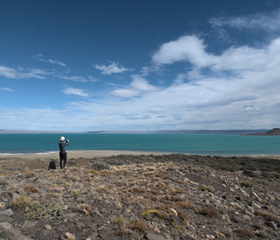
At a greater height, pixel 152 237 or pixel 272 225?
pixel 152 237

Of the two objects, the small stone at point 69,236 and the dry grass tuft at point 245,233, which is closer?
the small stone at point 69,236

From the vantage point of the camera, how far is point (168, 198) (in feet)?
34.9

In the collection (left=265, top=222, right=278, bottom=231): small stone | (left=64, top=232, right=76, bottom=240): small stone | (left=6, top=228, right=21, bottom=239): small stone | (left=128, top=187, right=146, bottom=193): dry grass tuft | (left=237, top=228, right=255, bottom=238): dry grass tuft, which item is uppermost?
(left=6, top=228, right=21, bottom=239): small stone

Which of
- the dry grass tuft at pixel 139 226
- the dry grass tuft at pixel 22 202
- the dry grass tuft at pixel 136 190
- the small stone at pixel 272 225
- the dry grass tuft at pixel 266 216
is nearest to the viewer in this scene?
the dry grass tuft at pixel 139 226

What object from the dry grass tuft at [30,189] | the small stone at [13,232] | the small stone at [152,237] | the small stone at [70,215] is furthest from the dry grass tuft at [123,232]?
the dry grass tuft at [30,189]

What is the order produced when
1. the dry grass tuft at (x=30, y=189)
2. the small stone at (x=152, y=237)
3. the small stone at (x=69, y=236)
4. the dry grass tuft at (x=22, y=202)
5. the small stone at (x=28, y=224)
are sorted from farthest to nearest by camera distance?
the dry grass tuft at (x=30, y=189) → the dry grass tuft at (x=22, y=202) → the small stone at (x=152, y=237) → the small stone at (x=28, y=224) → the small stone at (x=69, y=236)

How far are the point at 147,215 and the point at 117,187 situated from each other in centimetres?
402

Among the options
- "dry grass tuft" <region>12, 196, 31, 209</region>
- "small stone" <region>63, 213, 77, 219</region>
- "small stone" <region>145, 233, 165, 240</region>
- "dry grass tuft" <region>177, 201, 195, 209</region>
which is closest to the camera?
"small stone" <region>145, 233, 165, 240</region>

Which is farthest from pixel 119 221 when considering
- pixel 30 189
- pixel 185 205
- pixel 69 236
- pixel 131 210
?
pixel 30 189

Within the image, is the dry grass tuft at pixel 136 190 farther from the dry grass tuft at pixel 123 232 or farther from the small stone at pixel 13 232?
the small stone at pixel 13 232

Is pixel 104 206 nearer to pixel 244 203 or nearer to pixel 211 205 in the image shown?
pixel 211 205

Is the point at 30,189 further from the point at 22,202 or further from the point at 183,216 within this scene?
the point at 183,216

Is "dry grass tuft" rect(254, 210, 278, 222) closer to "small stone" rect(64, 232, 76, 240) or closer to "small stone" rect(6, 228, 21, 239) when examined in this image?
"small stone" rect(64, 232, 76, 240)

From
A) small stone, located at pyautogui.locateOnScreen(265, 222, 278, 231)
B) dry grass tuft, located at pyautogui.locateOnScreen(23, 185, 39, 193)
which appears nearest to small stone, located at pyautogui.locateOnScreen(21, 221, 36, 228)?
dry grass tuft, located at pyautogui.locateOnScreen(23, 185, 39, 193)
